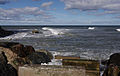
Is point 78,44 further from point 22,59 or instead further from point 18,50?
point 22,59

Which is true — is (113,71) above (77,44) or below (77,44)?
above

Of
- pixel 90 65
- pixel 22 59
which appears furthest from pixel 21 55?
pixel 90 65

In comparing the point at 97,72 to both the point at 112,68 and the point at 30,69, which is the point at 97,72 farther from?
the point at 30,69

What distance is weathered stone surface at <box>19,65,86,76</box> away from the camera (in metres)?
2.79

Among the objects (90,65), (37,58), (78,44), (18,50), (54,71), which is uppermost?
(54,71)

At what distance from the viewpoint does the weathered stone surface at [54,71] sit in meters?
2.79

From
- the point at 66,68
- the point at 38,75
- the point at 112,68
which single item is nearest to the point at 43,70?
the point at 38,75

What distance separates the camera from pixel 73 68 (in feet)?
9.23

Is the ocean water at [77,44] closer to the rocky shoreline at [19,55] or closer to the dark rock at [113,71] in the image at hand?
the rocky shoreline at [19,55]

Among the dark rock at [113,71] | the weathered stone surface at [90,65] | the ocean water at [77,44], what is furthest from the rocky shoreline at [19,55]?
the ocean water at [77,44]

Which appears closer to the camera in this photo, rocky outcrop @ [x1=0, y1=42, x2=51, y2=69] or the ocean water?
rocky outcrop @ [x1=0, y1=42, x2=51, y2=69]

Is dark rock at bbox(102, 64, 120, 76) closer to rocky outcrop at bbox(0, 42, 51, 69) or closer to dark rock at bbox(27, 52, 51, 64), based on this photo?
rocky outcrop at bbox(0, 42, 51, 69)

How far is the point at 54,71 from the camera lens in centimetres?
283

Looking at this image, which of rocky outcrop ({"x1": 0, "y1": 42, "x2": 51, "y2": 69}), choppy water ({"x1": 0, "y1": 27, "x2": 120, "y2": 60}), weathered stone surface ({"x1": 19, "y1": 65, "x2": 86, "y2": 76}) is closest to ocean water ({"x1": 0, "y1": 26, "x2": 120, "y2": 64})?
choppy water ({"x1": 0, "y1": 27, "x2": 120, "y2": 60})
